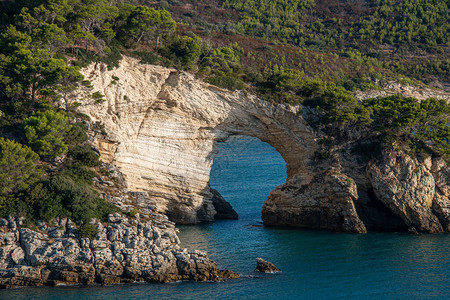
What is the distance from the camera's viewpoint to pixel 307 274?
37.6m

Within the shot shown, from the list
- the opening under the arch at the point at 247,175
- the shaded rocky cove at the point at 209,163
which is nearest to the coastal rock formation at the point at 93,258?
the shaded rocky cove at the point at 209,163

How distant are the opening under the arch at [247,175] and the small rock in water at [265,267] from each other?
19734 mm

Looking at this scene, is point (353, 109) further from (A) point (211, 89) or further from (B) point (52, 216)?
(B) point (52, 216)

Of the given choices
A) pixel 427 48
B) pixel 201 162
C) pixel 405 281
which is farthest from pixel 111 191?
pixel 427 48

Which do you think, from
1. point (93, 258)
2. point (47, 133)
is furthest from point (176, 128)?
point (93, 258)

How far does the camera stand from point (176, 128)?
53781 millimetres

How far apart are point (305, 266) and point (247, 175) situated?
4059cm

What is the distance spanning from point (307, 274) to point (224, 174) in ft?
152

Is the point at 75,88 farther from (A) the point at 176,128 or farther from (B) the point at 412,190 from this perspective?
(B) the point at 412,190

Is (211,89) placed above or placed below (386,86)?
below

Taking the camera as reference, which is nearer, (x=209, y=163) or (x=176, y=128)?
(x=176, y=128)

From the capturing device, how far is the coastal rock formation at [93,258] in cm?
3381

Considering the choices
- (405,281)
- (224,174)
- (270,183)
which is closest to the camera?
(405,281)

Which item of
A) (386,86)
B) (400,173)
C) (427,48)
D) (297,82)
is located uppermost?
(427,48)
